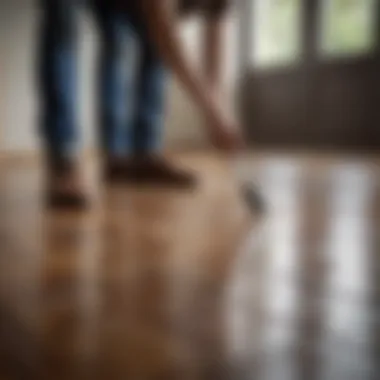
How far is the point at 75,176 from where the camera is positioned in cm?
163

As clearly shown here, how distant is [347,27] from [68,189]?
10.1 feet

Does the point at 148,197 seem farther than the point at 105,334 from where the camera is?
Yes

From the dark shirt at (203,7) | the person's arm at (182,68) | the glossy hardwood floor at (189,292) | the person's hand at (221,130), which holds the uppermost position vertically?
the dark shirt at (203,7)

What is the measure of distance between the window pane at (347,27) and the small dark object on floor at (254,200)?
2.70m

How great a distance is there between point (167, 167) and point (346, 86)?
8.39 ft

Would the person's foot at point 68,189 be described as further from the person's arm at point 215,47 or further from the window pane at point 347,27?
the window pane at point 347,27

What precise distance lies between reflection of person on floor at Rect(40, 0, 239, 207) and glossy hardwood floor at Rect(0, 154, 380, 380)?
13 cm

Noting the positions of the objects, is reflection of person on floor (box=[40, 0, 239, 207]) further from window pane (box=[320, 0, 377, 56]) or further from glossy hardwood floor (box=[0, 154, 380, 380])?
window pane (box=[320, 0, 377, 56])

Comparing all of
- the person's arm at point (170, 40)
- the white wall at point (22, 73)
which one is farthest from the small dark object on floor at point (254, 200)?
the white wall at point (22, 73)

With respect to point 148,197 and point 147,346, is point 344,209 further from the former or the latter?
point 147,346

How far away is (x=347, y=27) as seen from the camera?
4.43 metres

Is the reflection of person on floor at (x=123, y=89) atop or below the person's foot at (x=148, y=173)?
atop

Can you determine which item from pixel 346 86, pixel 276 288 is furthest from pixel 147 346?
pixel 346 86

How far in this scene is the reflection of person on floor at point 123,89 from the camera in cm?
141
